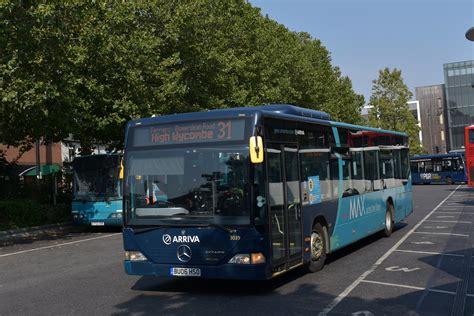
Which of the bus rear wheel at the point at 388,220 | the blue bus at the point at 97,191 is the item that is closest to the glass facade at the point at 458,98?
the blue bus at the point at 97,191

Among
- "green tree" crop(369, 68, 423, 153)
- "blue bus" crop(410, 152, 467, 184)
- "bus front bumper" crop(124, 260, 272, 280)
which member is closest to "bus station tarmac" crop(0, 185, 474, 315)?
"bus front bumper" crop(124, 260, 272, 280)

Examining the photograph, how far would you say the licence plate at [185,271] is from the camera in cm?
772

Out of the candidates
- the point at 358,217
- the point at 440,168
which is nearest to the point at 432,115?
the point at 440,168

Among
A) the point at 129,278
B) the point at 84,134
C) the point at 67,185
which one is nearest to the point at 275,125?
the point at 129,278

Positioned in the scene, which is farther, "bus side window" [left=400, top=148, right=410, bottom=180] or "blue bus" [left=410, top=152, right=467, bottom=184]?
"blue bus" [left=410, top=152, right=467, bottom=184]

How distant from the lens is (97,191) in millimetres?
19641

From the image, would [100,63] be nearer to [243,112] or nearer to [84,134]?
[84,134]

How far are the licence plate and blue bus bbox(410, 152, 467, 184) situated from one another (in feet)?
149

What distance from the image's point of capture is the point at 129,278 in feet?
31.4

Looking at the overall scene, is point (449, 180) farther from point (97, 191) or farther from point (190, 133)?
point (190, 133)

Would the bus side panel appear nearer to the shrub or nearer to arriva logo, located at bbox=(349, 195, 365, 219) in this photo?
arriva logo, located at bbox=(349, 195, 365, 219)

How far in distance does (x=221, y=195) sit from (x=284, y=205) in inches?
42.0

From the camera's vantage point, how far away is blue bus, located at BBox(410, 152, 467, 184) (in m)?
49.2

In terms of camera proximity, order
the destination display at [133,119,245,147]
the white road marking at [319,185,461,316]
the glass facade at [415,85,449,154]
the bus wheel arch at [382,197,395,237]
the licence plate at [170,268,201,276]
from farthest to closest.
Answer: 1. the glass facade at [415,85,449,154]
2. the bus wheel arch at [382,197,395,237]
3. the destination display at [133,119,245,147]
4. the licence plate at [170,268,201,276]
5. the white road marking at [319,185,461,316]
